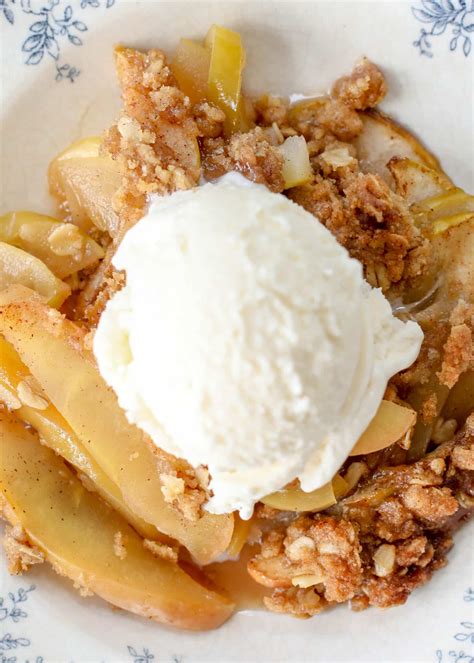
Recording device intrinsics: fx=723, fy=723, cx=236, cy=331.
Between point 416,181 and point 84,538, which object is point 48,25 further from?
point 84,538

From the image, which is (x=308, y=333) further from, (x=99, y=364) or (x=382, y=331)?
(x=99, y=364)

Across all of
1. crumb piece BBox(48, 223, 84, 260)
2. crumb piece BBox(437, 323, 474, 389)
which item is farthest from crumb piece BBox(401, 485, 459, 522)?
crumb piece BBox(48, 223, 84, 260)

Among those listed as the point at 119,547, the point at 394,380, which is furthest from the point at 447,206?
the point at 119,547

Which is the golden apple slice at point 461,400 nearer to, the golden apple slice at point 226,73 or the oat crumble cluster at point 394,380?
the oat crumble cluster at point 394,380

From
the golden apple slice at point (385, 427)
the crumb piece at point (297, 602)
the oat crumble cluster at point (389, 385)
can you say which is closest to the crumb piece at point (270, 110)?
the oat crumble cluster at point (389, 385)

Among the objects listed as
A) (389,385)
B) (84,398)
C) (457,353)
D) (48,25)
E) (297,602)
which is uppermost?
(48,25)

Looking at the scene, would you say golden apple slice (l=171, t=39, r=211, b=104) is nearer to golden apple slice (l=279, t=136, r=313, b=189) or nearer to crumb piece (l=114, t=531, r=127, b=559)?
golden apple slice (l=279, t=136, r=313, b=189)
